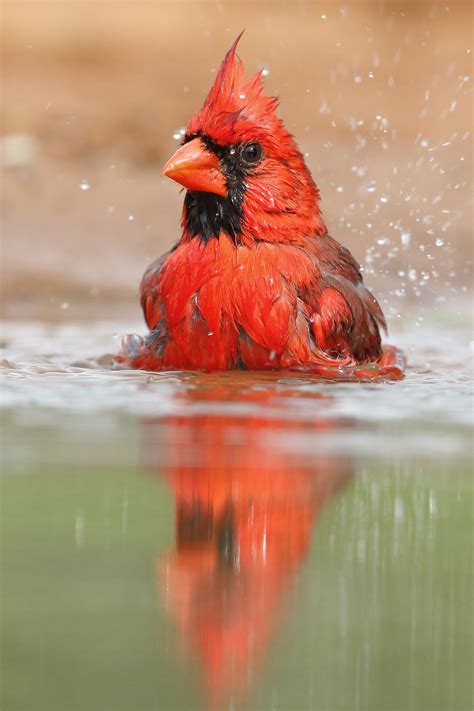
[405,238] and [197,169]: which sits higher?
[405,238]

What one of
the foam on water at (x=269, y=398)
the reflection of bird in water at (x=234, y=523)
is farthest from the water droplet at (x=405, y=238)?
the reflection of bird in water at (x=234, y=523)

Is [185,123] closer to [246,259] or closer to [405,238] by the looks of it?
[405,238]

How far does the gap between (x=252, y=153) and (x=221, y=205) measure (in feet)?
0.69

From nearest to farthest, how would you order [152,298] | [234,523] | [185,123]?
1. [234,523]
2. [152,298]
3. [185,123]

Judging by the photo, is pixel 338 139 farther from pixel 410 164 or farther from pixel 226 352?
pixel 226 352

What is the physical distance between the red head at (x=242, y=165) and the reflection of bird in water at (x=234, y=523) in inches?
38.9

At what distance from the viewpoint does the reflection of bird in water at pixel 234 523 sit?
6.72ft

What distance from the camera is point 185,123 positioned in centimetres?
1132

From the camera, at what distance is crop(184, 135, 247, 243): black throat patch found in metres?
4.44

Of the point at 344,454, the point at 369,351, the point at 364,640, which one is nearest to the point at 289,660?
the point at 364,640

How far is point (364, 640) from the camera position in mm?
2088

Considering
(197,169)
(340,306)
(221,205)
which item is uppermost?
(197,169)

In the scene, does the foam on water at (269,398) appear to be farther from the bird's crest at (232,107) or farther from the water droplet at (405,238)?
the water droplet at (405,238)

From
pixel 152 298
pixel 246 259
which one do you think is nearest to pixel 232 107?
pixel 246 259
